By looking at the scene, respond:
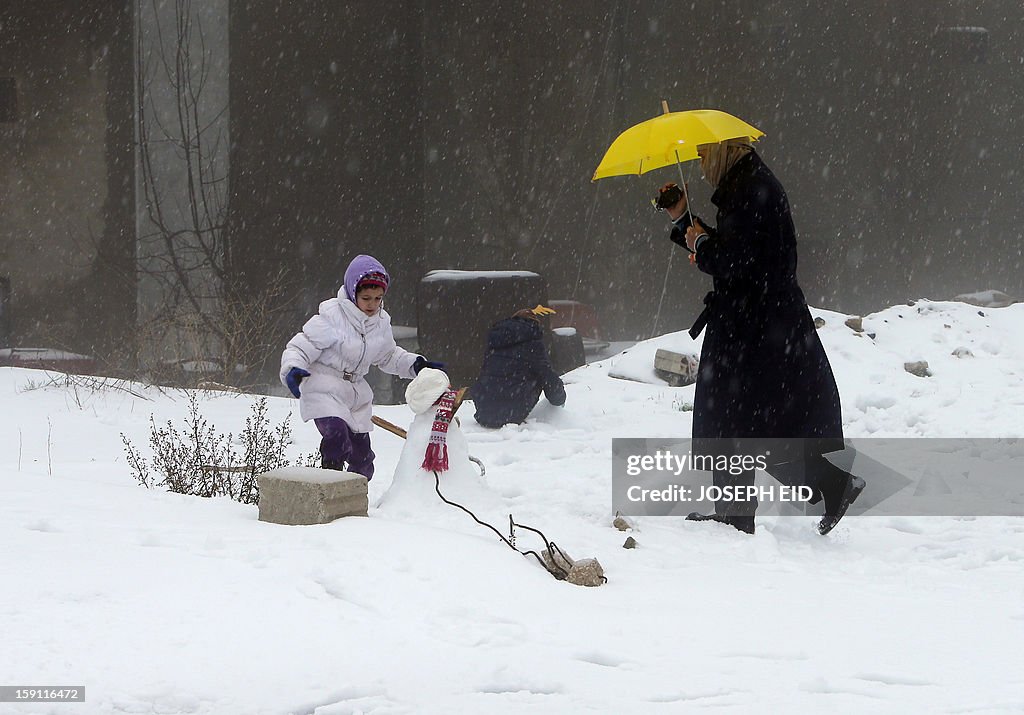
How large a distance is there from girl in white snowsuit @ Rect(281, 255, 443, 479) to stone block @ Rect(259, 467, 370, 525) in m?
0.78

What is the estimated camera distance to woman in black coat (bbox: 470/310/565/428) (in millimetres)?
7695

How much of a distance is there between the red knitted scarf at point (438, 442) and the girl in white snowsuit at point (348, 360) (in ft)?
1.31

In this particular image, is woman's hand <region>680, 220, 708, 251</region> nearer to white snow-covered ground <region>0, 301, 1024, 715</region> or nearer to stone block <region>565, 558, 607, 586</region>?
white snow-covered ground <region>0, 301, 1024, 715</region>

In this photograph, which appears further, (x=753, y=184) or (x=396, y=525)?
(x=753, y=184)

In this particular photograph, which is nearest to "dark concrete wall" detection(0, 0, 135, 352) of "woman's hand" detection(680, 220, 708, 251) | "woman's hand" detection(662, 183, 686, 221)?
"woman's hand" detection(662, 183, 686, 221)

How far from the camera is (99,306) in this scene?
1191cm

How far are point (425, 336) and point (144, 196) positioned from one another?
12.0 feet

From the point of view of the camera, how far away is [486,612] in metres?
3.24

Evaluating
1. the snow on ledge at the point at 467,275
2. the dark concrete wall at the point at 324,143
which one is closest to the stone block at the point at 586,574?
the snow on ledge at the point at 467,275

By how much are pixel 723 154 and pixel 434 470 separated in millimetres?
2038

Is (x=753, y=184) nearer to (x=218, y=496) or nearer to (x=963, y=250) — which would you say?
(x=218, y=496)

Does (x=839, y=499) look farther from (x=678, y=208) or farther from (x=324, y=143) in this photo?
(x=324, y=143)

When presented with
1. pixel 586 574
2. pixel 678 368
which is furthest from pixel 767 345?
pixel 678 368

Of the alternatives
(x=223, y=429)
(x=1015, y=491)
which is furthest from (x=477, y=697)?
(x=223, y=429)
